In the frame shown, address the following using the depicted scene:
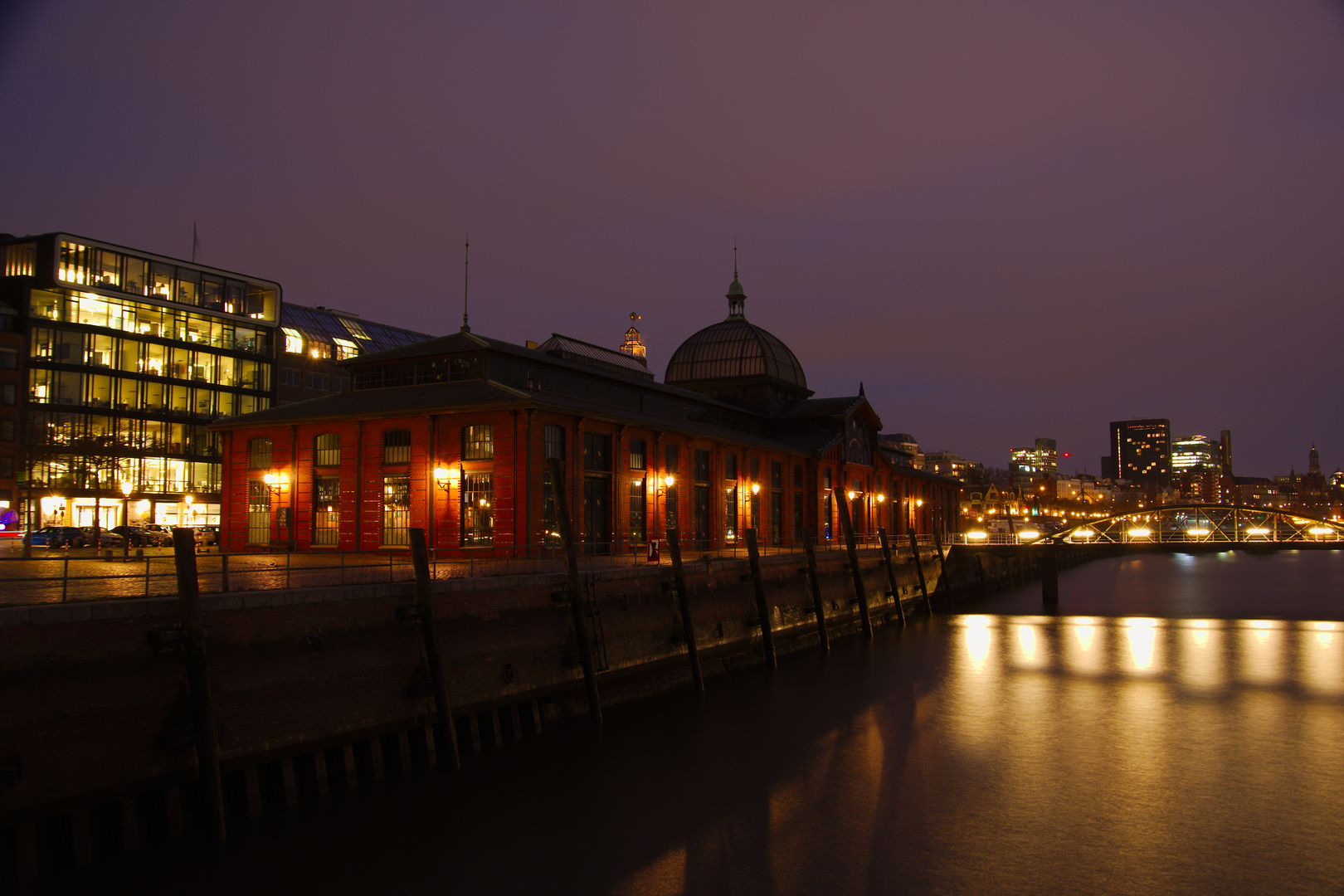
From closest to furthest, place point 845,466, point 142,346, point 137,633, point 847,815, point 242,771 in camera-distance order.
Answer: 1. point 137,633
2. point 242,771
3. point 847,815
4. point 845,466
5. point 142,346

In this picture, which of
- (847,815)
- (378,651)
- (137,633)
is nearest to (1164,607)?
(847,815)

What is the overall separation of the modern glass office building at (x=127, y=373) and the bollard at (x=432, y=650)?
5270 centimetres

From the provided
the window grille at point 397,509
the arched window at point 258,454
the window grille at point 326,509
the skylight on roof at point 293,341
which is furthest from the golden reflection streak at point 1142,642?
the skylight on roof at point 293,341

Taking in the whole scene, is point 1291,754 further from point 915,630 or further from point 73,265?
point 73,265

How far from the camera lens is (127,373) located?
250ft

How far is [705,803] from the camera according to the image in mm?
20219

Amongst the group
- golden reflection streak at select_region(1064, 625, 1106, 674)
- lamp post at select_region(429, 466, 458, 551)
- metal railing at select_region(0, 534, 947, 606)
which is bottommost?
golden reflection streak at select_region(1064, 625, 1106, 674)

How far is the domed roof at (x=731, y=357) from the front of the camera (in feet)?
233

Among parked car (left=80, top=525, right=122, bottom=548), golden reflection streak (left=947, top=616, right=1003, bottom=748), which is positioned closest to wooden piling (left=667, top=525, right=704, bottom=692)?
golden reflection streak (left=947, top=616, right=1003, bottom=748)

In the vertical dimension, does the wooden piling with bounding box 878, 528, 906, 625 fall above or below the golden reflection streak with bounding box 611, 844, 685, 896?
above

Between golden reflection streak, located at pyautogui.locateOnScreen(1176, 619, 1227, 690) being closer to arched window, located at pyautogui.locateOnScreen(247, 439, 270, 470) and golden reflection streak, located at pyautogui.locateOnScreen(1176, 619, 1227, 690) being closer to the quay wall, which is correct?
the quay wall

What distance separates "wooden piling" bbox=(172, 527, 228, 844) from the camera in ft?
52.5

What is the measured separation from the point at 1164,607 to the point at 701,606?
148ft

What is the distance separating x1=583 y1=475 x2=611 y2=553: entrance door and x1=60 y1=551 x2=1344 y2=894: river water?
1096 cm
